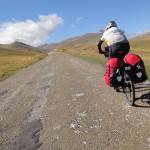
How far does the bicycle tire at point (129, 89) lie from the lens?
13.5ft

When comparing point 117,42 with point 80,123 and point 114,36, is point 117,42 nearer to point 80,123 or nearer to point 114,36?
point 114,36

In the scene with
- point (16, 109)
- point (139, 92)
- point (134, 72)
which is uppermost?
point (134, 72)

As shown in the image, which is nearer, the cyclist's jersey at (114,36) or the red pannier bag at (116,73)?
the red pannier bag at (116,73)

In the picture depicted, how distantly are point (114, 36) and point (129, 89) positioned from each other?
1.68 metres

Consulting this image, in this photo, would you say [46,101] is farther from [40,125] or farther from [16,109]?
[40,125]

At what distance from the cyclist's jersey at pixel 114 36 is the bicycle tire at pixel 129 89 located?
3.50 ft

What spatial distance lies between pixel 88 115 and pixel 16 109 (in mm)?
2932

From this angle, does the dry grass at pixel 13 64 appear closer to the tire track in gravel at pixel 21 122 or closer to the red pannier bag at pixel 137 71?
the tire track in gravel at pixel 21 122

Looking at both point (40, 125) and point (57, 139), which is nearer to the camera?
point (57, 139)

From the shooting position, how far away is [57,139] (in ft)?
11.0

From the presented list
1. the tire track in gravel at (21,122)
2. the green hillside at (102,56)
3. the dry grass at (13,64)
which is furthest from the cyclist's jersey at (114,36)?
the dry grass at (13,64)

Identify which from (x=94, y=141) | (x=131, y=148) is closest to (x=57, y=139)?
(x=94, y=141)

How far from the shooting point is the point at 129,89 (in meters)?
4.46

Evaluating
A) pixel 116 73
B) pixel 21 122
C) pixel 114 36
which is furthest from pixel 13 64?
pixel 116 73
